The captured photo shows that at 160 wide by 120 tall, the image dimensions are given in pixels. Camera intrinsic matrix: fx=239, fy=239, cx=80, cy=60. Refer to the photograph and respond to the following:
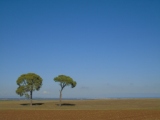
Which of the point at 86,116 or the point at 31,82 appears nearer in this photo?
the point at 86,116

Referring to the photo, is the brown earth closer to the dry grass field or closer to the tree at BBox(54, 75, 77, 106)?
the dry grass field

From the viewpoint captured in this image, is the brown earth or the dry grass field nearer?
the brown earth

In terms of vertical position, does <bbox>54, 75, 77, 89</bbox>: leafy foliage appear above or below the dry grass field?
above

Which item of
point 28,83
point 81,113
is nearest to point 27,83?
point 28,83

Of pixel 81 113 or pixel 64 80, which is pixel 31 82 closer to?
pixel 64 80

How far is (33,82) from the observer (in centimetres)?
8006

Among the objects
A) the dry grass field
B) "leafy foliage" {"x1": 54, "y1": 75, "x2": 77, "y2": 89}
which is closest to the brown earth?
the dry grass field

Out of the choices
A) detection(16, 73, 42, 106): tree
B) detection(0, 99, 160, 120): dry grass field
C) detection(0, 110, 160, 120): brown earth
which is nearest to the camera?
detection(0, 110, 160, 120): brown earth

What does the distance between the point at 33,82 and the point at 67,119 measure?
162 ft

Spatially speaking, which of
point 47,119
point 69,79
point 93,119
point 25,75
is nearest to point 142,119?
point 93,119

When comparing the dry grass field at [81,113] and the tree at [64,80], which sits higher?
the tree at [64,80]

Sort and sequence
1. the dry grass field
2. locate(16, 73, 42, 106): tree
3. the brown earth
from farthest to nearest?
locate(16, 73, 42, 106): tree < the dry grass field < the brown earth

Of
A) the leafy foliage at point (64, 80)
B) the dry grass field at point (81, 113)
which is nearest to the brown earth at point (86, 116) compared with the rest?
the dry grass field at point (81, 113)

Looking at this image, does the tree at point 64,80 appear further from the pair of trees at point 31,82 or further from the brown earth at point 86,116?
the brown earth at point 86,116
